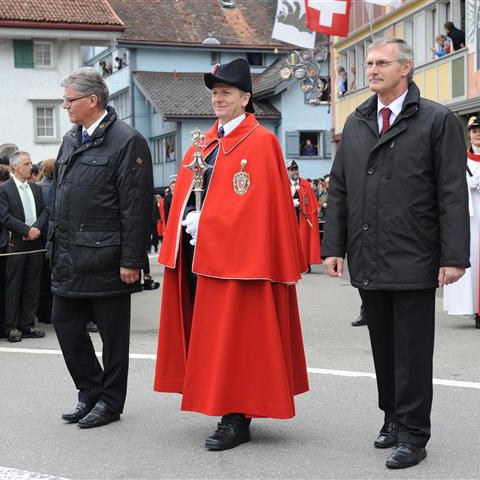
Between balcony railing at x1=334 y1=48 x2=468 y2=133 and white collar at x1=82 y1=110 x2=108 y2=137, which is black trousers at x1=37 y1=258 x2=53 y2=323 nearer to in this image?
white collar at x1=82 y1=110 x2=108 y2=137

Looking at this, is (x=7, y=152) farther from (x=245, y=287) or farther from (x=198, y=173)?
(x=245, y=287)

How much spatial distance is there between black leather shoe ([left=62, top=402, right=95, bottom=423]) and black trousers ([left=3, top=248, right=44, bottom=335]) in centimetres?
411

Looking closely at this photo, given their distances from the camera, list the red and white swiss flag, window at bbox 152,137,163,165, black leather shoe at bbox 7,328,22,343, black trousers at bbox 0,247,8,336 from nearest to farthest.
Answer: black leather shoe at bbox 7,328,22,343 < black trousers at bbox 0,247,8,336 < the red and white swiss flag < window at bbox 152,137,163,165

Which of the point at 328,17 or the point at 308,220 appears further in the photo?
the point at 328,17

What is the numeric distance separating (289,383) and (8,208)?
554 centimetres

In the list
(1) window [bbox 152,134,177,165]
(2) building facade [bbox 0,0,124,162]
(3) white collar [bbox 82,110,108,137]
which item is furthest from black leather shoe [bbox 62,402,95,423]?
(1) window [bbox 152,134,177,165]

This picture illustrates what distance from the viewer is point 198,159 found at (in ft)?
18.8

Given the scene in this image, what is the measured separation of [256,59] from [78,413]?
2009 inches

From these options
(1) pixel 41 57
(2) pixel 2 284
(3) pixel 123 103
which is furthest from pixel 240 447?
(3) pixel 123 103

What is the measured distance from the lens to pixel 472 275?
34.9ft

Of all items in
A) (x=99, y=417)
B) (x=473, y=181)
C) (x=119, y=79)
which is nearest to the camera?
(x=99, y=417)

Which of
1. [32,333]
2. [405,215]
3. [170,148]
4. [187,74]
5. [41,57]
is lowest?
[32,333]

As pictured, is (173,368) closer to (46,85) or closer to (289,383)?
(289,383)

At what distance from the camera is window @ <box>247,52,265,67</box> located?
183 ft
